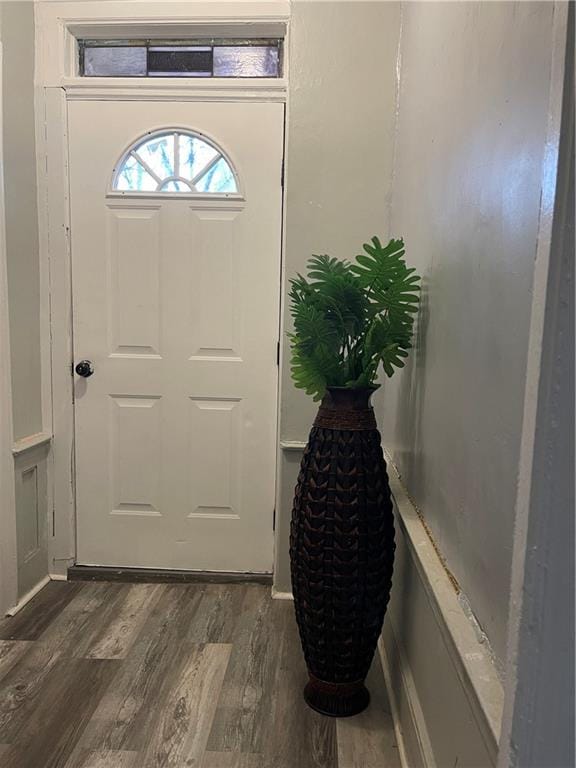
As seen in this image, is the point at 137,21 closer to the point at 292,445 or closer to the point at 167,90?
the point at 167,90

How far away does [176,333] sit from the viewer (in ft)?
8.04

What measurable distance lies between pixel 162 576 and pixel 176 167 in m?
1.73

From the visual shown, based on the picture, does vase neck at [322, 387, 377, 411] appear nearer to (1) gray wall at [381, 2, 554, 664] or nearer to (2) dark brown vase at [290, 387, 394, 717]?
(2) dark brown vase at [290, 387, 394, 717]

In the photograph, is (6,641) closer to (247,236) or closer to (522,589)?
(247,236)

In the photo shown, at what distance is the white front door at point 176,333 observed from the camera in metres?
2.36

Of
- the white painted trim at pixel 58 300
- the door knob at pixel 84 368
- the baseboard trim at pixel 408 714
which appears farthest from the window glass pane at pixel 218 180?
the baseboard trim at pixel 408 714

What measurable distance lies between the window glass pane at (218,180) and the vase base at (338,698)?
71.6 inches

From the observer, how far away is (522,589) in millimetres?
605

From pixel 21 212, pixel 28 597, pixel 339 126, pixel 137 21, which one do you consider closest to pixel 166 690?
pixel 28 597

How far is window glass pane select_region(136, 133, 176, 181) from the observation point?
2.38 meters

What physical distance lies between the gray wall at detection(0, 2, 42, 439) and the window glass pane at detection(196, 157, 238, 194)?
679 millimetres

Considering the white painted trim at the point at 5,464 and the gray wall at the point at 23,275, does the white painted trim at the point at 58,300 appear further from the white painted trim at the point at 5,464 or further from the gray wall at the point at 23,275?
the white painted trim at the point at 5,464

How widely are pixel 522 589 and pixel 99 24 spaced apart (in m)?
2.55

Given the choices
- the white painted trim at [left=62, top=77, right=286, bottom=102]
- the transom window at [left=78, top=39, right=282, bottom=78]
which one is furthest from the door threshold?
the transom window at [left=78, top=39, right=282, bottom=78]
